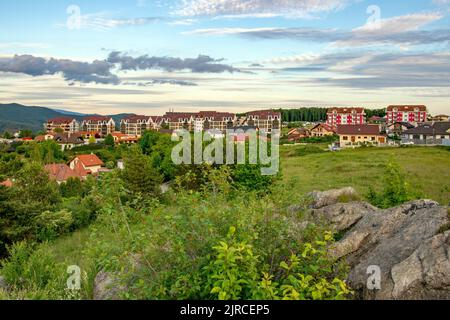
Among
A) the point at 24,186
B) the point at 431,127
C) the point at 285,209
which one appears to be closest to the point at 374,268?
the point at 285,209

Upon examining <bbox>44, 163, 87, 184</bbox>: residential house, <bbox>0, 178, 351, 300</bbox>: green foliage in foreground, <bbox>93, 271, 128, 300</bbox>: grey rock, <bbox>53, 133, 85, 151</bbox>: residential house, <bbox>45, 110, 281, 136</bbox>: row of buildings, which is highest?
<bbox>45, 110, 281, 136</bbox>: row of buildings

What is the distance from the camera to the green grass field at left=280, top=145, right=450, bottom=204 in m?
34.6

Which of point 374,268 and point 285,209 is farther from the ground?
point 285,209

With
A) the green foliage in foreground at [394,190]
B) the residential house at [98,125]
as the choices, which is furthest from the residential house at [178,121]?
the green foliage in foreground at [394,190]

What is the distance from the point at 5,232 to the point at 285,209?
24168 mm

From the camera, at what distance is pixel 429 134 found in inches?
2963

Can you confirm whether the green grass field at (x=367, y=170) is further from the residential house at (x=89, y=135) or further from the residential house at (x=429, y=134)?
the residential house at (x=89, y=135)

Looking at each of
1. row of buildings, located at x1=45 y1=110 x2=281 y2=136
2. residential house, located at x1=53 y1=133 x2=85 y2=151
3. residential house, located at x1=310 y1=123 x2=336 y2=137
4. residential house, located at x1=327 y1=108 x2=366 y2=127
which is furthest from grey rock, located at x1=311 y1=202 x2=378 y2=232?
residential house, located at x1=327 y1=108 x2=366 y2=127

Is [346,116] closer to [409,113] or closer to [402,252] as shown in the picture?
[409,113]

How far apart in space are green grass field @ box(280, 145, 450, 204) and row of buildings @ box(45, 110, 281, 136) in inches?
3077

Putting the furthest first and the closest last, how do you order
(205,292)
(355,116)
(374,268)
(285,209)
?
1. (355,116)
2. (285,209)
3. (374,268)
4. (205,292)

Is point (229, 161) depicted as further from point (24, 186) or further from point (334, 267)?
point (334, 267)

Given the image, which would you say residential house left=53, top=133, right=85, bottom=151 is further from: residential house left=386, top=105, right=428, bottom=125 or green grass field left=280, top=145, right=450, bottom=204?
residential house left=386, top=105, right=428, bottom=125

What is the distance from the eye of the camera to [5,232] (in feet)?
90.9
